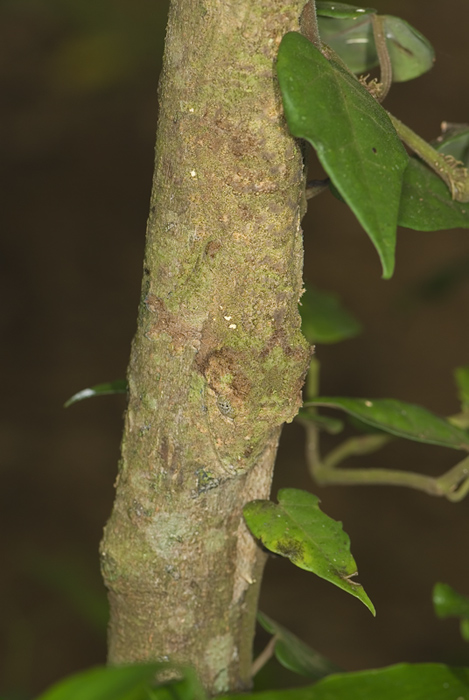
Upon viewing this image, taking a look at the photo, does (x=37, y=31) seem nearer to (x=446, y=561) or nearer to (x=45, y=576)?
(x=45, y=576)

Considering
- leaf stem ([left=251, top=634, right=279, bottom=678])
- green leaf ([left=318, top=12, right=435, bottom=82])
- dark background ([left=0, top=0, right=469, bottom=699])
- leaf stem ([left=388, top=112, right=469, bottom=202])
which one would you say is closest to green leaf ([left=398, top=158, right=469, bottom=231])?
leaf stem ([left=388, top=112, right=469, bottom=202])

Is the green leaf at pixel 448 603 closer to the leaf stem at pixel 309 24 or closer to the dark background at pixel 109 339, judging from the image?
the leaf stem at pixel 309 24

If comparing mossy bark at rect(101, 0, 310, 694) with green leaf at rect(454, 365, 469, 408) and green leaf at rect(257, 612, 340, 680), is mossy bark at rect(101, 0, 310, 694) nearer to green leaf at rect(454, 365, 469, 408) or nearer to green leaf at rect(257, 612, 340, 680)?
green leaf at rect(257, 612, 340, 680)

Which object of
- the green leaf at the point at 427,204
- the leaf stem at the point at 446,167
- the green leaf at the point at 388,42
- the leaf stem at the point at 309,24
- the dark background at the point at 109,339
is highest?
the green leaf at the point at 388,42

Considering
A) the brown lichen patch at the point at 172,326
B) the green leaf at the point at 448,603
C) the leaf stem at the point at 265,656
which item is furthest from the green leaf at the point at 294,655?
the brown lichen patch at the point at 172,326

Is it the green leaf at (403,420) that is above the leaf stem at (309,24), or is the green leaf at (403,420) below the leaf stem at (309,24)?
below
